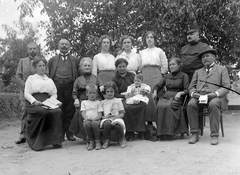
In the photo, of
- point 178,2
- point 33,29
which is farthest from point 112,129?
point 33,29

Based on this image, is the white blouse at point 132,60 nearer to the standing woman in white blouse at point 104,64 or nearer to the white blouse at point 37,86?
the standing woman in white blouse at point 104,64

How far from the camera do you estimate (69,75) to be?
598cm

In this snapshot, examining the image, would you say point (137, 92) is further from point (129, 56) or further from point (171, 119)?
point (129, 56)

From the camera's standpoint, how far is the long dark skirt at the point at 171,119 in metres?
5.48

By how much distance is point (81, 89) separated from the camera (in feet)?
18.7

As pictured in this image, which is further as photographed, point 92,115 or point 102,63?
point 102,63

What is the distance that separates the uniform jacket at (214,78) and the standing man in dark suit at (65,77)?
225 cm

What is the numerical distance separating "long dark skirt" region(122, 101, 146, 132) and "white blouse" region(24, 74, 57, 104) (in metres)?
1.35

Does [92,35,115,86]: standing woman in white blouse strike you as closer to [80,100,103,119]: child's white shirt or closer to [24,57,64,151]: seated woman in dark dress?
[80,100,103,119]: child's white shirt

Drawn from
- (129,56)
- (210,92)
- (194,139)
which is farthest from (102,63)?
(194,139)

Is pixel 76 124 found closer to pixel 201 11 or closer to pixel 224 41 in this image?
pixel 201 11

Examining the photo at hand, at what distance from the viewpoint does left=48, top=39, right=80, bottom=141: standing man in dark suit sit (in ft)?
19.5

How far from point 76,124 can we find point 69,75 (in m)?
1.00

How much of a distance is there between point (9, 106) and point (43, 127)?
5.69 m
